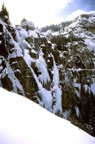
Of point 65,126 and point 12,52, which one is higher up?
point 65,126

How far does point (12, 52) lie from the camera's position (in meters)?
33.2

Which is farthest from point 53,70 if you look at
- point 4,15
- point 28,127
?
point 28,127

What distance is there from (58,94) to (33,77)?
31.4ft

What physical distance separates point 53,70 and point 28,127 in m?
43.1

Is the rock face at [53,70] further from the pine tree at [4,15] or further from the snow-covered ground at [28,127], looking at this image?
the snow-covered ground at [28,127]

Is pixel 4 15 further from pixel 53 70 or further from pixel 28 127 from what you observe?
pixel 28 127

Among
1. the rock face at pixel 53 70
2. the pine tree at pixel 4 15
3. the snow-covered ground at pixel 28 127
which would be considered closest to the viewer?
the snow-covered ground at pixel 28 127

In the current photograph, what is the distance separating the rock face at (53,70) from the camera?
3319 centimetres

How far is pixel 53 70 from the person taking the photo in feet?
153

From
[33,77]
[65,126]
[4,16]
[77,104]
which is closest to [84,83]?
[77,104]

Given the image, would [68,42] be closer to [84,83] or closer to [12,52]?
[84,83]

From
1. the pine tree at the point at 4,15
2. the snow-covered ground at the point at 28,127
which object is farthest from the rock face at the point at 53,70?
the snow-covered ground at the point at 28,127

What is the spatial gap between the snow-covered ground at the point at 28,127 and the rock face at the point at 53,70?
26.6 metres

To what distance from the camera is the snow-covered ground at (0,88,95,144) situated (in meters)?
3.07
